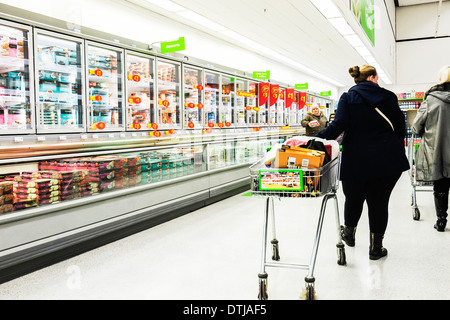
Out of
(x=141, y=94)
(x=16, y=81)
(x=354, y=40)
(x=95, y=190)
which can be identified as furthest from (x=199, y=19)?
(x=354, y=40)

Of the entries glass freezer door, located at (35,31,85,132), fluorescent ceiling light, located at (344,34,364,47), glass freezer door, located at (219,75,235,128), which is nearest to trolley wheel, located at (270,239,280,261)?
glass freezer door, located at (35,31,85,132)

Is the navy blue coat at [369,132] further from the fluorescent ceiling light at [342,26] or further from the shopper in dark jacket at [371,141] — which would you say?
the fluorescent ceiling light at [342,26]

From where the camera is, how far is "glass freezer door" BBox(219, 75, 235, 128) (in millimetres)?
7836

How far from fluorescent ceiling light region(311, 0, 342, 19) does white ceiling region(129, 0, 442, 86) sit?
20 cm

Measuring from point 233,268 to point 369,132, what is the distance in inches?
59.2

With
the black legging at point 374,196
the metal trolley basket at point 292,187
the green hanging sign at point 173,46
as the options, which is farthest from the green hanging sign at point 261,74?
the metal trolley basket at point 292,187

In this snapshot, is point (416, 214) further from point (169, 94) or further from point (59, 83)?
point (59, 83)

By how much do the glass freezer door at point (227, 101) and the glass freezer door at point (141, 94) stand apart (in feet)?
7.31

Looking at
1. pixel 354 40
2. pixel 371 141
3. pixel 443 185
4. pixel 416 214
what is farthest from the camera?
pixel 354 40

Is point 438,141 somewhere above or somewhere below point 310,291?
above

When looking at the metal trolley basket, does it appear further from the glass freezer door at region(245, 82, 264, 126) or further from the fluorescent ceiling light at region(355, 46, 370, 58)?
the fluorescent ceiling light at region(355, 46, 370, 58)

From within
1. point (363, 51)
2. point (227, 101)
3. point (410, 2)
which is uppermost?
point (410, 2)

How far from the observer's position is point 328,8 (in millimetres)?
5629

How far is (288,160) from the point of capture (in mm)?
2699
